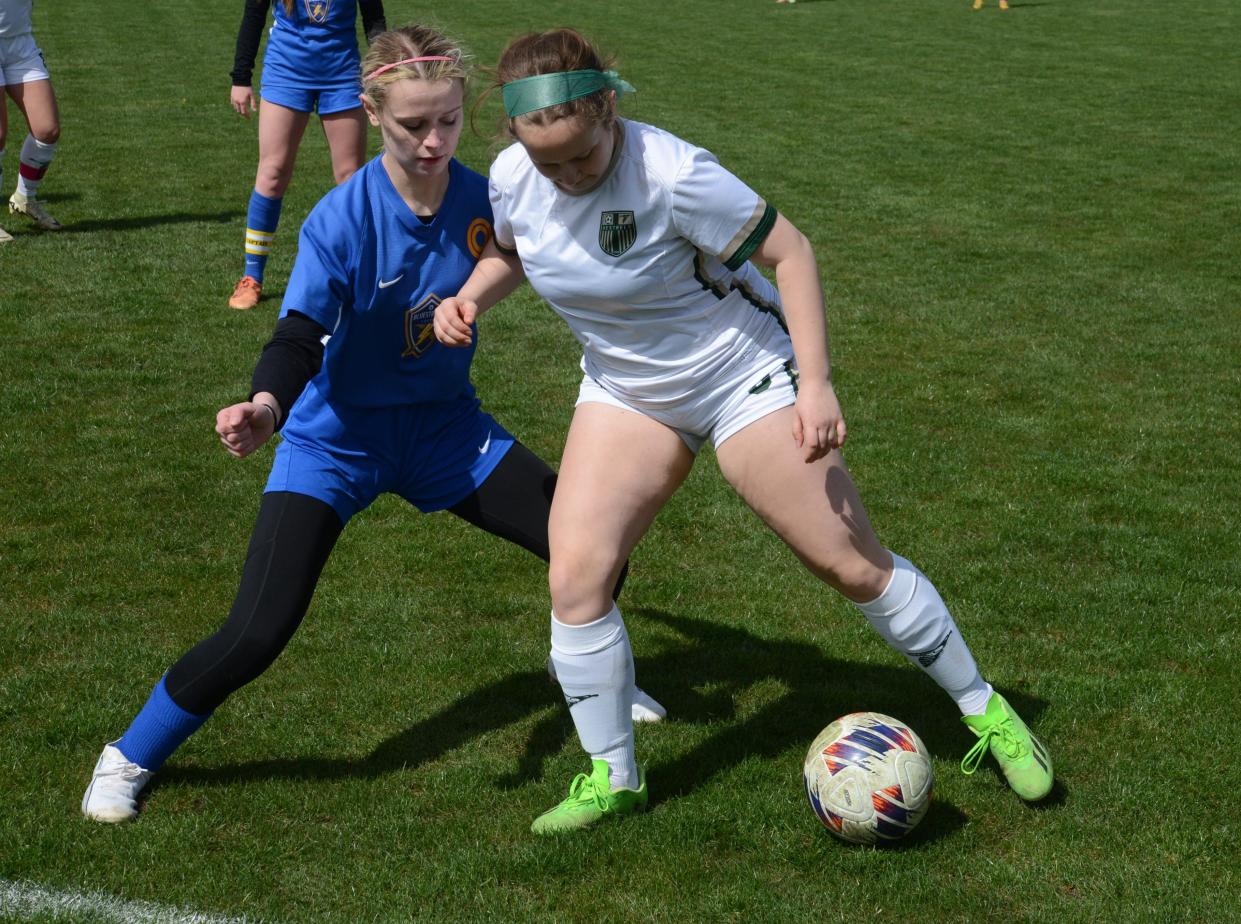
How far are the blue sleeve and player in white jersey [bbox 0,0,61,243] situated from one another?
6927mm

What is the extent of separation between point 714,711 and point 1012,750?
1.00 metres

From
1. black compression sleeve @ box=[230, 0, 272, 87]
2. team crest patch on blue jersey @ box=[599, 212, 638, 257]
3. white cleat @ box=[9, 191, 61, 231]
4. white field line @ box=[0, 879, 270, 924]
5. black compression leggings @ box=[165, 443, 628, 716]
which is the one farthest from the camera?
white cleat @ box=[9, 191, 61, 231]

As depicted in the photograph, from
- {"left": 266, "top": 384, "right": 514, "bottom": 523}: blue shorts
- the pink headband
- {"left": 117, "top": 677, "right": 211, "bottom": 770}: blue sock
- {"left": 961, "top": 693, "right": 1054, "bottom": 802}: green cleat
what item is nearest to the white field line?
{"left": 117, "top": 677, "right": 211, "bottom": 770}: blue sock

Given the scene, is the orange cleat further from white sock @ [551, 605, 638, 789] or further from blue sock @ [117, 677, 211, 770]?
white sock @ [551, 605, 638, 789]

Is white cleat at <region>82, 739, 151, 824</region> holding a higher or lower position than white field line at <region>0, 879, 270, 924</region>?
lower

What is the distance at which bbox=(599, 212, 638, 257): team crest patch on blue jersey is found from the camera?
348 centimetres

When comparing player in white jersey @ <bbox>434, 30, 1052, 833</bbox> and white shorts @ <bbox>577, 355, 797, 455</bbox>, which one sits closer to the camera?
player in white jersey @ <bbox>434, 30, 1052, 833</bbox>

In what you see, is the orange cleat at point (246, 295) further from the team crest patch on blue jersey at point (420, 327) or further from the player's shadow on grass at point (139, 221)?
the team crest patch on blue jersey at point (420, 327)

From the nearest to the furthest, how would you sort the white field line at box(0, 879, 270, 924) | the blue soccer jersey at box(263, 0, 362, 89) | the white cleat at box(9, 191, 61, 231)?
1. the white field line at box(0, 879, 270, 924)
2. the blue soccer jersey at box(263, 0, 362, 89)
3. the white cleat at box(9, 191, 61, 231)

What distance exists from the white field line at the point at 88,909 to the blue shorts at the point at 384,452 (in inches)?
44.4

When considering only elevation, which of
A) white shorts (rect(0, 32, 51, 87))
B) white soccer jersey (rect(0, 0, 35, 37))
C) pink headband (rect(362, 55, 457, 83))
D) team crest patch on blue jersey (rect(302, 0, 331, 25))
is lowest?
white shorts (rect(0, 32, 51, 87))

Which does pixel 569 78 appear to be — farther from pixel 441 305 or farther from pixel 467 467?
pixel 467 467

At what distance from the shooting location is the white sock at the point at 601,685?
3750mm

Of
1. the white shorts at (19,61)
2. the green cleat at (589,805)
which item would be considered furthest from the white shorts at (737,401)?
the white shorts at (19,61)
